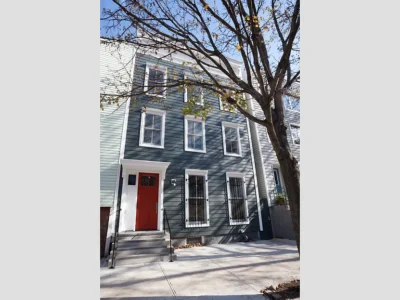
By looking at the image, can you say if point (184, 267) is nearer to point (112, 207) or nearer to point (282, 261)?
point (282, 261)

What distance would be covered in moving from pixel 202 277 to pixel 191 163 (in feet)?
17.2

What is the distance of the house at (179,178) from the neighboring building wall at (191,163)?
4cm

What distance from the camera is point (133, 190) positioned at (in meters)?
7.75

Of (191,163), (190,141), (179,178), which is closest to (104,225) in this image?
(179,178)

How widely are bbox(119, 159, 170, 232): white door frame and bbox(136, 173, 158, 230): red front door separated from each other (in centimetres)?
14

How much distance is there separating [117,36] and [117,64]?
5.35 metres

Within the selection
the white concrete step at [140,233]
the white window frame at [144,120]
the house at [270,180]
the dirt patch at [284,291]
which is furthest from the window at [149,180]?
the dirt patch at [284,291]

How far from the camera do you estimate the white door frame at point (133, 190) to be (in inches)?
289

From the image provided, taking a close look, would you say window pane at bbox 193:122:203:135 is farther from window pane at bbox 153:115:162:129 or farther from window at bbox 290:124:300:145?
window at bbox 290:124:300:145

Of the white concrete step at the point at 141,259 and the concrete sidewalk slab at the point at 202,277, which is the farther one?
the white concrete step at the point at 141,259

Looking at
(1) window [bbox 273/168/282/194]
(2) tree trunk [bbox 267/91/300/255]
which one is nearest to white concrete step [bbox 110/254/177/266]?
(2) tree trunk [bbox 267/91/300/255]

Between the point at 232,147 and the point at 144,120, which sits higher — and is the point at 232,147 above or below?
below

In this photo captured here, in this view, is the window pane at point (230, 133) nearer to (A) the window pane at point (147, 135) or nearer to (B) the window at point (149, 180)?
(A) the window pane at point (147, 135)

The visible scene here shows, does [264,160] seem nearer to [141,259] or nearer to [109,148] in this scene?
[109,148]
